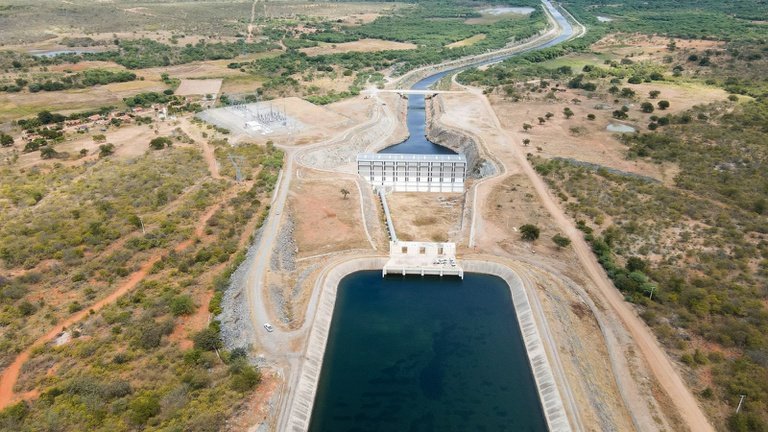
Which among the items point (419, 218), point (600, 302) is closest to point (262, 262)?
point (419, 218)

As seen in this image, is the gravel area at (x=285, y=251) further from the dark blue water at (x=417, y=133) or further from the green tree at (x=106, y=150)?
the dark blue water at (x=417, y=133)

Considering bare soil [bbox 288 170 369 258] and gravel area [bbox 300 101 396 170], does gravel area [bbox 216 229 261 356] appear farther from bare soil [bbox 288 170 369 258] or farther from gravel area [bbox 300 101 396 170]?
gravel area [bbox 300 101 396 170]

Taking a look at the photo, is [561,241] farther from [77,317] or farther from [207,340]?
[77,317]

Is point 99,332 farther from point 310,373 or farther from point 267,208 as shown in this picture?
point 267,208

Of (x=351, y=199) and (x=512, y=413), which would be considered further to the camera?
(x=351, y=199)

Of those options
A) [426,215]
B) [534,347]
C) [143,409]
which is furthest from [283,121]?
[143,409]

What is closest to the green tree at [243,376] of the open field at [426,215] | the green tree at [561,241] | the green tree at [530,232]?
the open field at [426,215]
